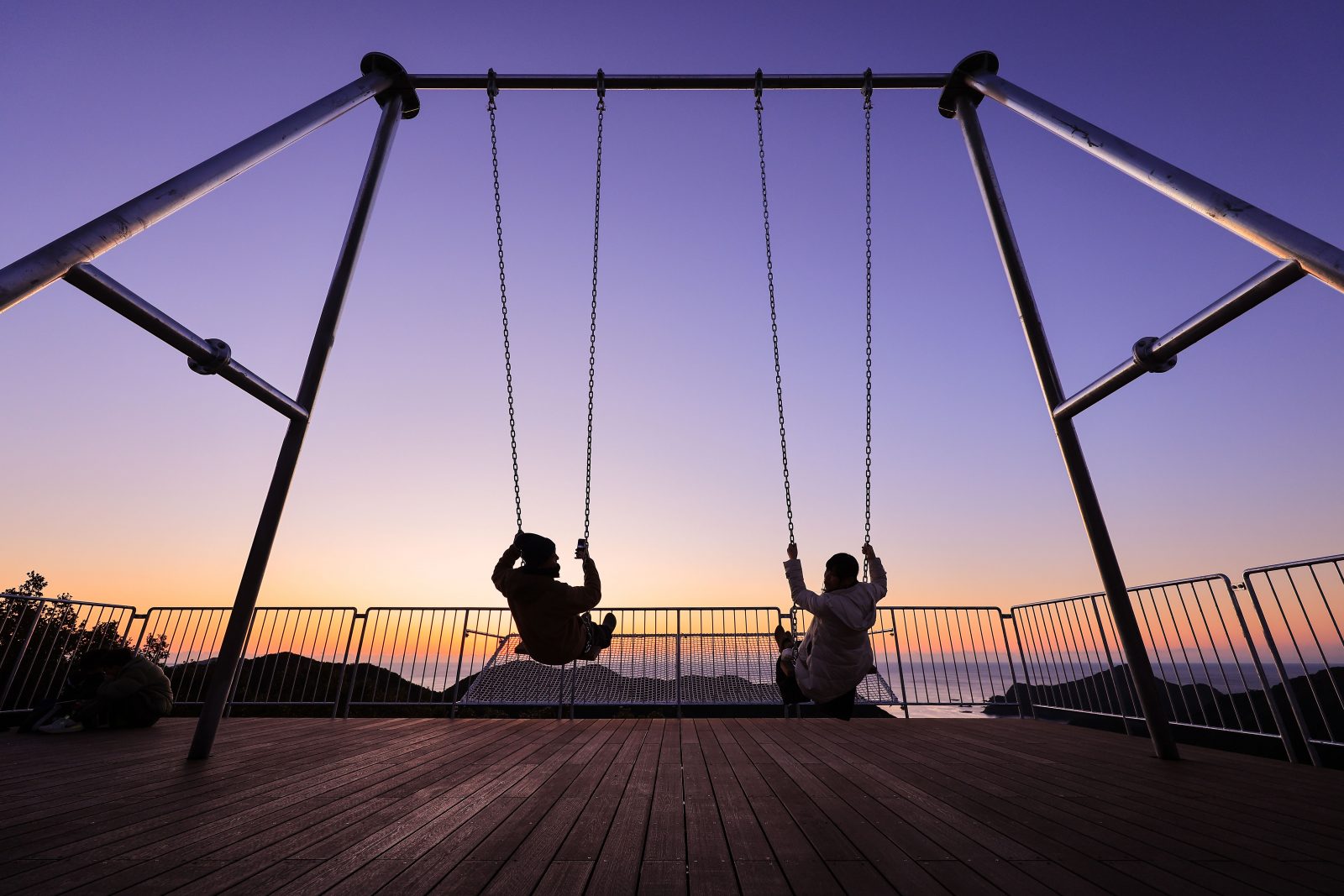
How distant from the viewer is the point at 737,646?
952cm

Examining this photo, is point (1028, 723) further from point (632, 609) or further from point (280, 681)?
point (280, 681)

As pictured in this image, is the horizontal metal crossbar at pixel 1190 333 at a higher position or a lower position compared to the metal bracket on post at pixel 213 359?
lower

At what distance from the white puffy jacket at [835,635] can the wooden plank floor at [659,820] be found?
655mm

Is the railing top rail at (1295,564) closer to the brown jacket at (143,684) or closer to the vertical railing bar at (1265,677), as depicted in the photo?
the vertical railing bar at (1265,677)

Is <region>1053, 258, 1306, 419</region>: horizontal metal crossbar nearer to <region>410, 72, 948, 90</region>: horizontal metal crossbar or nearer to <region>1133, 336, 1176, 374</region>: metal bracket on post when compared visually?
<region>1133, 336, 1176, 374</region>: metal bracket on post

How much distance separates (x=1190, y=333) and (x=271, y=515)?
6762 mm

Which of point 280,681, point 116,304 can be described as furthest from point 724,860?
point 280,681

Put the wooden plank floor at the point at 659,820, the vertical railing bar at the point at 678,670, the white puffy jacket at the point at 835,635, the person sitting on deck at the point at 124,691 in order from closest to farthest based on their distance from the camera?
the wooden plank floor at the point at 659,820 → the white puffy jacket at the point at 835,635 → the person sitting on deck at the point at 124,691 → the vertical railing bar at the point at 678,670

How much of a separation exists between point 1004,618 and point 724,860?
7.97 metres

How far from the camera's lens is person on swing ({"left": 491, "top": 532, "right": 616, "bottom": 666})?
189 inches

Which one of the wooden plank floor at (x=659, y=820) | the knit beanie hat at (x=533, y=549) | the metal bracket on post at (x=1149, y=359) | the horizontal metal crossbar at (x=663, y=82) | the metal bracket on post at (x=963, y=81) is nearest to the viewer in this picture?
the wooden plank floor at (x=659, y=820)

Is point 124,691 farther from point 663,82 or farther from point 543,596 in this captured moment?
point 663,82

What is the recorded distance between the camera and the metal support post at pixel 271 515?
16.0 feet

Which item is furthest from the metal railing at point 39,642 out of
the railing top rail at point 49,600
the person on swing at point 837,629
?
the person on swing at point 837,629
